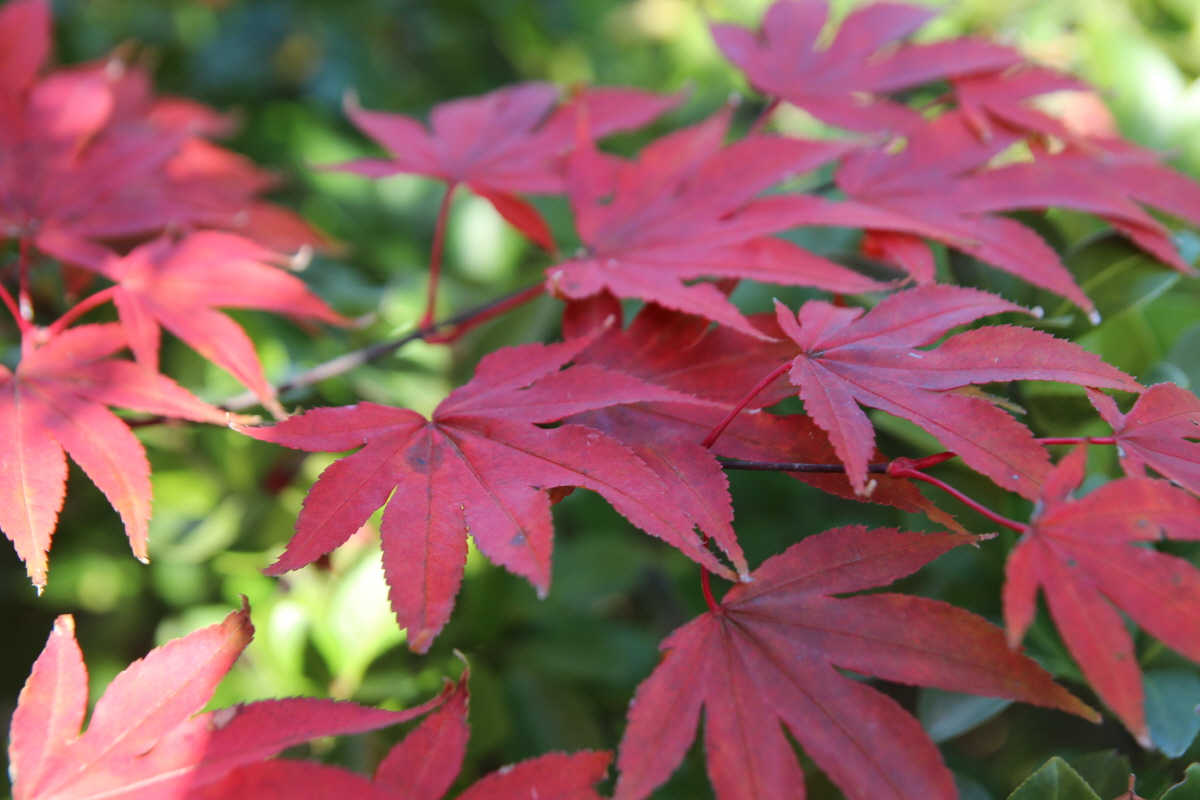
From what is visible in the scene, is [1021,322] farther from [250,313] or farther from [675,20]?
[675,20]

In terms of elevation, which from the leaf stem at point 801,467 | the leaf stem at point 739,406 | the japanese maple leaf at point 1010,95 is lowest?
the leaf stem at point 801,467

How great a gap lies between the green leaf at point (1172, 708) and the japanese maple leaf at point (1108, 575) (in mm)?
188

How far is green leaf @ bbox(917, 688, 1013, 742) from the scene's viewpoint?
62 centimetres

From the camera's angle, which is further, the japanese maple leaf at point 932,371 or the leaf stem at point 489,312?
the leaf stem at point 489,312

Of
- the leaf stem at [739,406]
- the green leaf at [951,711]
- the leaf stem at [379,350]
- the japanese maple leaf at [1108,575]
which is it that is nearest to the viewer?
the japanese maple leaf at [1108,575]

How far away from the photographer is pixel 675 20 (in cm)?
156

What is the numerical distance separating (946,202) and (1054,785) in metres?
0.47

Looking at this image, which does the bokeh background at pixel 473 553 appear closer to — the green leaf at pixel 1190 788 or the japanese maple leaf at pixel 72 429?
the green leaf at pixel 1190 788


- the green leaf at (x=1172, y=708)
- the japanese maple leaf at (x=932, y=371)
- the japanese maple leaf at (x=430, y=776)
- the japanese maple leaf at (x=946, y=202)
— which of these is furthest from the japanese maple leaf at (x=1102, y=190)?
the japanese maple leaf at (x=430, y=776)

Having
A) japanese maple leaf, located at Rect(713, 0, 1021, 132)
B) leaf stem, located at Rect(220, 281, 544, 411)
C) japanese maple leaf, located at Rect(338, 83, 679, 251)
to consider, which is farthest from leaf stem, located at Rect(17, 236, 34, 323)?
japanese maple leaf, located at Rect(713, 0, 1021, 132)

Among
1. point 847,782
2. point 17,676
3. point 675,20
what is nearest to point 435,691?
point 847,782

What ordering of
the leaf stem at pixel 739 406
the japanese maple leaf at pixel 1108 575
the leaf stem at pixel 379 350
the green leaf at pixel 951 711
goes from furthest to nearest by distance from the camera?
the leaf stem at pixel 379 350 → the green leaf at pixel 951 711 → the leaf stem at pixel 739 406 → the japanese maple leaf at pixel 1108 575

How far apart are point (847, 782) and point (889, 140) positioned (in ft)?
1.94

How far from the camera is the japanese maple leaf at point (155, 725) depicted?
440 millimetres
